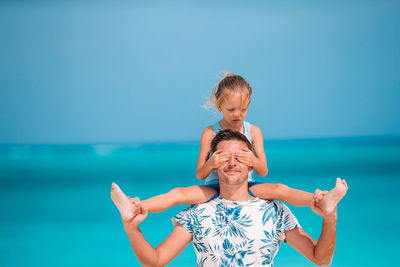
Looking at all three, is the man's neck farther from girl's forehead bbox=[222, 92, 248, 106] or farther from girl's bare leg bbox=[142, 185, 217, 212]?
girl's forehead bbox=[222, 92, 248, 106]

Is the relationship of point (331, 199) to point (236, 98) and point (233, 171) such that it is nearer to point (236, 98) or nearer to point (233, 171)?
point (233, 171)

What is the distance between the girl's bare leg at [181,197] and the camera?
8.91 feet

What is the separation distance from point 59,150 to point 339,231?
55.7 feet

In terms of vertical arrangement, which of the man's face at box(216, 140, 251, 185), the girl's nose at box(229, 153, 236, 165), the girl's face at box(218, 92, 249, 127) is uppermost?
the girl's face at box(218, 92, 249, 127)

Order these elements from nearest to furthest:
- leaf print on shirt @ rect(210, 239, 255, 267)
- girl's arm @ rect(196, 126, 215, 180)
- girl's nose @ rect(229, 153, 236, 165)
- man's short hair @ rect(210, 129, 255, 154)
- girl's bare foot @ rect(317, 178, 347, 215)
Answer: girl's bare foot @ rect(317, 178, 347, 215), leaf print on shirt @ rect(210, 239, 255, 267), girl's nose @ rect(229, 153, 236, 165), man's short hair @ rect(210, 129, 255, 154), girl's arm @ rect(196, 126, 215, 180)

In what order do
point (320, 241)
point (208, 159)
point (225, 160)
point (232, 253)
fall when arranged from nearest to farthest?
point (320, 241), point (232, 253), point (225, 160), point (208, 159)

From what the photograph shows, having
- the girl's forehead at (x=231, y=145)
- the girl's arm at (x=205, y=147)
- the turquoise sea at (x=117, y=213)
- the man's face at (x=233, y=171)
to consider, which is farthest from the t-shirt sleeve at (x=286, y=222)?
the turquoise sea at (x=117, y=213)

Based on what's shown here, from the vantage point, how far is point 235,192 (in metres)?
2.80

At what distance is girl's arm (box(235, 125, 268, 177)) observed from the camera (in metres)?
2.77

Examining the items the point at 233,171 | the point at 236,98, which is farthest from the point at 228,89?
the point at 233,171

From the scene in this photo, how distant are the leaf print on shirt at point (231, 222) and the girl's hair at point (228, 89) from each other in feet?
2.99

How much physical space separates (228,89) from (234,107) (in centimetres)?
14

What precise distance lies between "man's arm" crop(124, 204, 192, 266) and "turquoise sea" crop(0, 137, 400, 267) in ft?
6.48

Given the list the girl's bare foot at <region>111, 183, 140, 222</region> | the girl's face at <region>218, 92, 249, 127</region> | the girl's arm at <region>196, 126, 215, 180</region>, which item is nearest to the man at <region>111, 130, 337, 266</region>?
the girl's bare foot at <region>111, 183, 140, 222</region>
